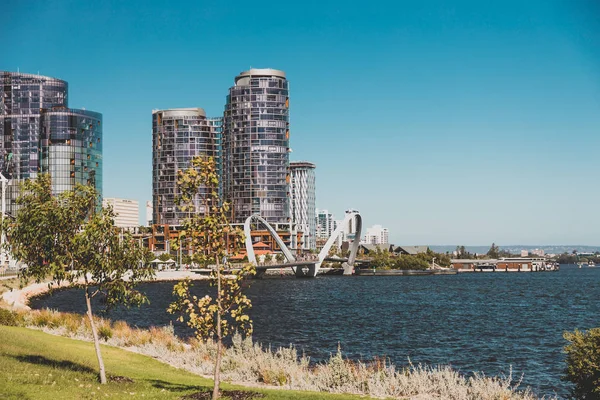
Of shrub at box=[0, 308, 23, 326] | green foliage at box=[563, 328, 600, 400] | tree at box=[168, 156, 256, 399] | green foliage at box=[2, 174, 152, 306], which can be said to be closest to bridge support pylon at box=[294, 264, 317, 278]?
shrub at box=[0, 308, 23, 326]

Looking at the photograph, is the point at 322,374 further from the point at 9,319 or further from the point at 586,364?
the point at 9,319

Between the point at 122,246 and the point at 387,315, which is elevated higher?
the point at 122,246

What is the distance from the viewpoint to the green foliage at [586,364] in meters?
20.6

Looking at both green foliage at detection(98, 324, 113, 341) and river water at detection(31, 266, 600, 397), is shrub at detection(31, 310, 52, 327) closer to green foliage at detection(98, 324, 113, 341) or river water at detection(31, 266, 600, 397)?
green foliage at detection(98, 324, 113, 341)

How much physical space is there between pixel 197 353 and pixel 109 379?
1028 cm

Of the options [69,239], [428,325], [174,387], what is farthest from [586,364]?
[428,325]

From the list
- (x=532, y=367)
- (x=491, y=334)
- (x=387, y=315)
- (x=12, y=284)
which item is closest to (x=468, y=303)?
(x=387, y=315)

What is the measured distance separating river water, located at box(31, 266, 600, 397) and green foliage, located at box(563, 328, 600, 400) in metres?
13.8

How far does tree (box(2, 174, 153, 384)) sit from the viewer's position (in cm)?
2445

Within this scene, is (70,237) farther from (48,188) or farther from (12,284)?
(12,284)

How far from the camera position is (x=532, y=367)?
1684 inches

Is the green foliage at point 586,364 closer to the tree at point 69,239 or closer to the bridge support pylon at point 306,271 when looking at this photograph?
the tree at point 69,239

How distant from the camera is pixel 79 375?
25812mm

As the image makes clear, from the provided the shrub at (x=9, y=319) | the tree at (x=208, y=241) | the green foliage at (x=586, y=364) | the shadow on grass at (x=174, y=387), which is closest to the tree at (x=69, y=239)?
the shadow on grass at (x=174, y=387)
